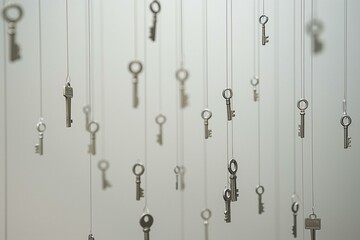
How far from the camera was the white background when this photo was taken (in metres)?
3.19

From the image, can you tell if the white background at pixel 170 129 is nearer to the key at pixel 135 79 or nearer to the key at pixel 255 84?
the key at pixel 255 84

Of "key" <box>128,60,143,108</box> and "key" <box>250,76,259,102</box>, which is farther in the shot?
"key" <box>250,76,259,102</box>

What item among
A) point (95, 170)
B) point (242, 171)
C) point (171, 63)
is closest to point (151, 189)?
point (95, 170)

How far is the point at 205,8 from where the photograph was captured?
3.26 m

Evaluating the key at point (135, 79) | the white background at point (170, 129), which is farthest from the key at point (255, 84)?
the key at point (135, 79)

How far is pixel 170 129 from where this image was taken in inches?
128

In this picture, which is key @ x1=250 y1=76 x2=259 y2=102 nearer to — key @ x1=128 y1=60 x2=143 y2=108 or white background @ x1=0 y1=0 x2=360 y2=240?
white background @ x1=0 y1=0 x2=360 y2=240

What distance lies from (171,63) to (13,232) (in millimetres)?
1367

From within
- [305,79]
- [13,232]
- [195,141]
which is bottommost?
[13,232]

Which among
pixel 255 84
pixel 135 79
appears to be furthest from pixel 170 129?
pixel 135 79

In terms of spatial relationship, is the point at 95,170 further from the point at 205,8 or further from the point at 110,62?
the point at 205,8

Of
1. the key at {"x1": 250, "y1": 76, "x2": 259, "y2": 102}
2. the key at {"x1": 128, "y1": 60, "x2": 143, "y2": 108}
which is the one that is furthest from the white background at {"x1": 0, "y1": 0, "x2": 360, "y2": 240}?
the key at {"x1": 128, "y1": 60, "x2": 143, "y2": 108}

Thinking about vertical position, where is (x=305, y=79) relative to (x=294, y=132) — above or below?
above

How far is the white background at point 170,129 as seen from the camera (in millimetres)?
3191
